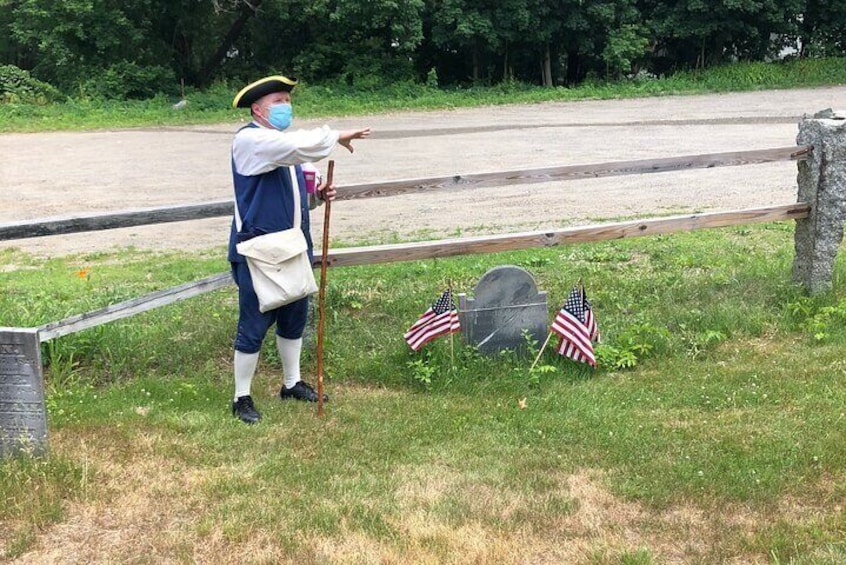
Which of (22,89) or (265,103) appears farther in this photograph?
(22,89)

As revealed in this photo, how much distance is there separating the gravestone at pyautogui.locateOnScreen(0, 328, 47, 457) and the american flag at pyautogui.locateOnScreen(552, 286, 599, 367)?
2885 mm

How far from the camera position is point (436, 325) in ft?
17.1

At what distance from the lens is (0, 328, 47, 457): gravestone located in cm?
373

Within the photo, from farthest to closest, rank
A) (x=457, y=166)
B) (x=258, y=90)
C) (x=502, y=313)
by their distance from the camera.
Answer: (x=457, y=166) < (x=502, y=313) < (x=258, y=90)

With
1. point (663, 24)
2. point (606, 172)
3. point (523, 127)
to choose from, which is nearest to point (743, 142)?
point (523, 127)

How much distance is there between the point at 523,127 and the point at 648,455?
49.8 ft

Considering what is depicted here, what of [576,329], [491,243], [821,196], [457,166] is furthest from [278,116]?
[457,166]

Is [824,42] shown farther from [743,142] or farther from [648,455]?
[648,455]

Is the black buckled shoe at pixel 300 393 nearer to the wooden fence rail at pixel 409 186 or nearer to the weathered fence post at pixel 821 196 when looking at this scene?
the wooden fence rail at pixel 409 186

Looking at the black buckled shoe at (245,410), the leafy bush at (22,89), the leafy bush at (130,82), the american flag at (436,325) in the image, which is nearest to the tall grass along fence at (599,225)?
the american flag at (436,325)

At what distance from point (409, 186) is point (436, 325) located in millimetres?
1099

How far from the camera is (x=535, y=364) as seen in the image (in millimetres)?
5156

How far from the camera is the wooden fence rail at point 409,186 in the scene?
4.92 m

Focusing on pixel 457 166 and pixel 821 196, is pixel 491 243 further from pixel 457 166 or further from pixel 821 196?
pixel 457 166
